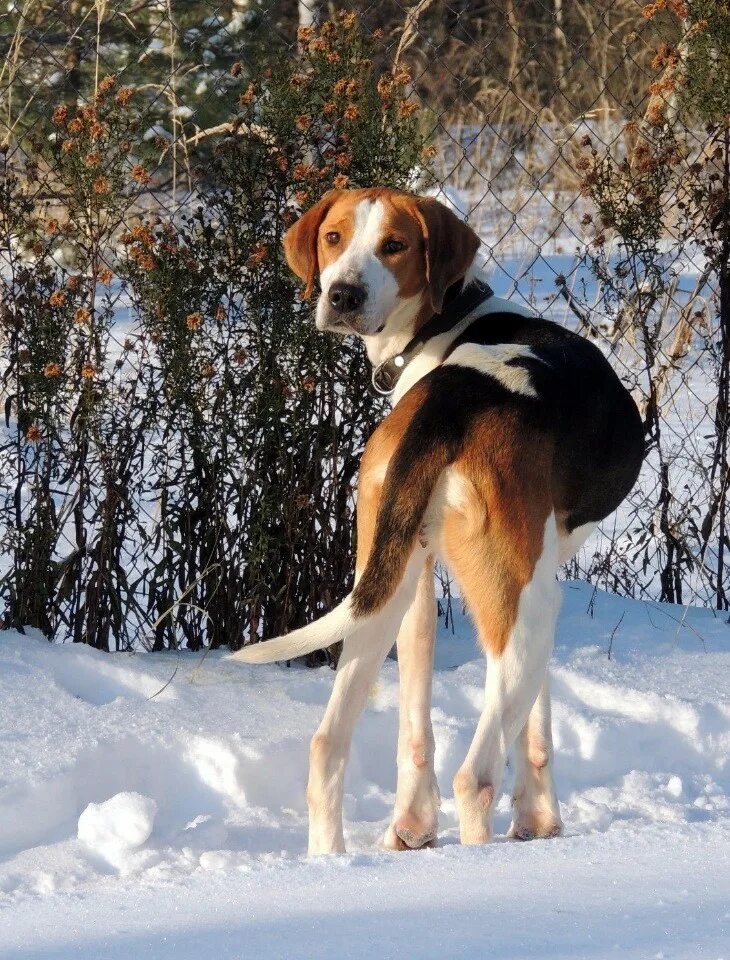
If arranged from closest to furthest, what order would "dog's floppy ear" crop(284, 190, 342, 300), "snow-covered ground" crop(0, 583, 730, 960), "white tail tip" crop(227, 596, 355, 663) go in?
"snow-covered ground" crop(0, 583, 730, 960) < "white tail tip" crop(227, 596, 355, 663) < "dog's floppy ear" crop(284, 190, 342, 300)

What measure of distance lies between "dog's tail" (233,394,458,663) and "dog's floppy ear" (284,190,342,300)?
953mm

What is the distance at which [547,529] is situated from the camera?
2.86m

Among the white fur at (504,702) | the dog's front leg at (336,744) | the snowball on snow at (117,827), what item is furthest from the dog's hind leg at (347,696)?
the snowball on snow at (117,827)

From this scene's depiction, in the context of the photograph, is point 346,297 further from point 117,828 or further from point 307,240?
point 117,828

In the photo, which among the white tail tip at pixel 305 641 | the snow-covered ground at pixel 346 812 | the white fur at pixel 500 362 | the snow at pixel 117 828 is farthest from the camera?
the snow at pixel 117 828

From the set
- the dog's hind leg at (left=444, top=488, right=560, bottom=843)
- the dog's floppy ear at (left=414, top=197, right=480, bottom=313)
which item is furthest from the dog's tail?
the dog's floppy ear at (left=414, top=197, right=480, bottom=313)

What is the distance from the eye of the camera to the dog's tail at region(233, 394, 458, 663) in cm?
277

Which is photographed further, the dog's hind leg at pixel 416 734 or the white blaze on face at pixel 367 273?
the white blaze on face at pixel 367 273

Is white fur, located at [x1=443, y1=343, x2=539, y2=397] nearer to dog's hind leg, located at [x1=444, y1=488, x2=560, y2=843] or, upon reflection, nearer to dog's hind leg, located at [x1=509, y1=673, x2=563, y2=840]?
dog's hind leg, located at [x1=444, y1=488, x2=560, y2=843]

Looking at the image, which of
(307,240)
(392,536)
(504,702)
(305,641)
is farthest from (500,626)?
(307,240)

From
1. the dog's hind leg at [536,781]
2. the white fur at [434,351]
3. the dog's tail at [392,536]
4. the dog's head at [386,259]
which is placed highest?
the dog's head at [386,259]

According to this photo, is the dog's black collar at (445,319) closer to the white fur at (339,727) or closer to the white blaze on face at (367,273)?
the white blaze on face at (367,273)

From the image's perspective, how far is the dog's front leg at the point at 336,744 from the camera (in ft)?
9.66

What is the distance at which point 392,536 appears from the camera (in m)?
2.79
